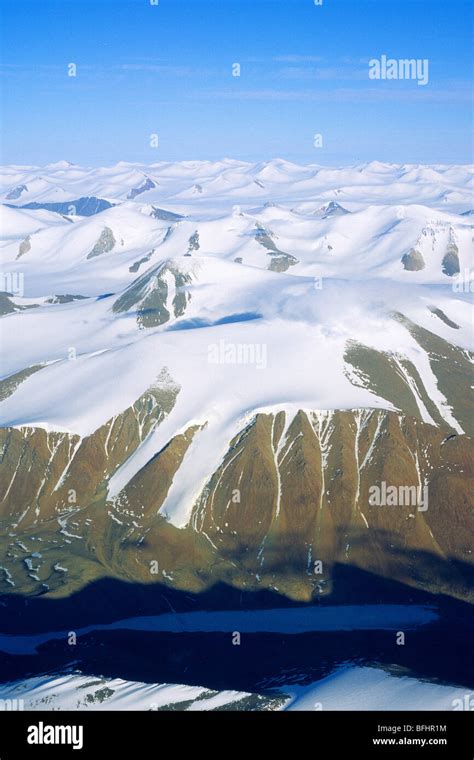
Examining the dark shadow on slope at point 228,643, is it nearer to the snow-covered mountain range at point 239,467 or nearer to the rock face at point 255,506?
the rock face at point 255,506

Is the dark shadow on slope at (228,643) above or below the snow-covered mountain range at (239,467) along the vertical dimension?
below

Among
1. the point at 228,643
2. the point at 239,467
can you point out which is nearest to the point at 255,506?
the point at 239,467

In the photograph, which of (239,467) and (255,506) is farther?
(239,467)

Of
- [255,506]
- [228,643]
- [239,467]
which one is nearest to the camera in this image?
[228,643]

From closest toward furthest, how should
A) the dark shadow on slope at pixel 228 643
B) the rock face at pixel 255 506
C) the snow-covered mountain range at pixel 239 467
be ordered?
the dark shadow on slope at pixel 228 643 < the rock face at pixel 255 506 < the snow-covered mountain range at pixel 239 467

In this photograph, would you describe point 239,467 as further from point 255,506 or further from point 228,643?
point 228,643

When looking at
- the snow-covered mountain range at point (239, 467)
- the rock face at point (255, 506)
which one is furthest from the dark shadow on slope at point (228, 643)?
the snow-covered mountain range at point (239, 467)

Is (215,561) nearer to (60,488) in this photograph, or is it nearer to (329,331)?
(60,488)

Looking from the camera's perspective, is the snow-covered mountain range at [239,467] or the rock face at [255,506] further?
the snow-covered mountain range at [239,467]

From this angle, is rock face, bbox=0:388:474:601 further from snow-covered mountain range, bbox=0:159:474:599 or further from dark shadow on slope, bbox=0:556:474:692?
dark shadow on slope, bbox=0:556:474:692

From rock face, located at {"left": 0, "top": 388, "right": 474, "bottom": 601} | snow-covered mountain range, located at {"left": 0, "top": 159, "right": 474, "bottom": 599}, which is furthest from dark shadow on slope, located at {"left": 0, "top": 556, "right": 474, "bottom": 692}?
snow-covered mountain range, located at {"left": 0, "top": 159, "right": 474, "bottom": 599}
